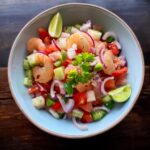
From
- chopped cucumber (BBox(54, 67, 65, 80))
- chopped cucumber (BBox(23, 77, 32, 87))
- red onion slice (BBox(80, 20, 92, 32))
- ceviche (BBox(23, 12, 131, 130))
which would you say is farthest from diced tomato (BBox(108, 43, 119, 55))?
chopped cucumber (BBox(23, 77, 32, 87))

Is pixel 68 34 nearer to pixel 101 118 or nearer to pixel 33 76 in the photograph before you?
pixel 33 76

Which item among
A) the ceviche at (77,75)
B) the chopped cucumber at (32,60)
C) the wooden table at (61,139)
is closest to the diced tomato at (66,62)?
the ceviche at (77,75)

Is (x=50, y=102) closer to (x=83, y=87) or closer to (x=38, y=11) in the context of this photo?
(x=83, y=87)

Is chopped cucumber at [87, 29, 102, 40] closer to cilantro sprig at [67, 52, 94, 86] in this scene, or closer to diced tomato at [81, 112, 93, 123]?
cilantro sprig at [67, 52, 94, 86]

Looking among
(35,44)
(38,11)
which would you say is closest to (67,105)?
(35,44)

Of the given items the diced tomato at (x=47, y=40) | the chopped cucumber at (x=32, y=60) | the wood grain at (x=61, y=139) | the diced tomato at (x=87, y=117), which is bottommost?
the wood grain at (x=61, y=139)

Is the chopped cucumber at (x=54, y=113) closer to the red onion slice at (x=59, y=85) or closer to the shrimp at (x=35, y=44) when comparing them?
the red onion slice at (x=59, y=85)
